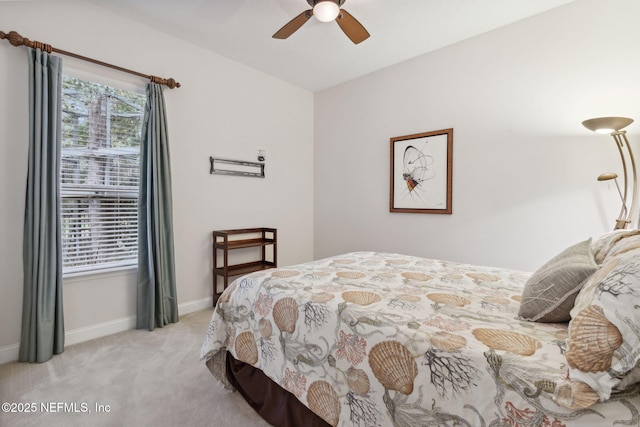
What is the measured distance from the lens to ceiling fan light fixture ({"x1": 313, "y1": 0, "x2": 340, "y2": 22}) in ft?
6.39

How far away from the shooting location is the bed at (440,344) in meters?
0.78

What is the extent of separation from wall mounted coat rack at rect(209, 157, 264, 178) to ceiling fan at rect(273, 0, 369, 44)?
4.88 feet

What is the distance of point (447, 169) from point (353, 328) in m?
2.36

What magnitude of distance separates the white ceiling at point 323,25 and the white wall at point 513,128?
0.21 metres

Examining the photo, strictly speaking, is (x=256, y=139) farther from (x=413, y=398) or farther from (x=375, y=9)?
(x=413, y=398)

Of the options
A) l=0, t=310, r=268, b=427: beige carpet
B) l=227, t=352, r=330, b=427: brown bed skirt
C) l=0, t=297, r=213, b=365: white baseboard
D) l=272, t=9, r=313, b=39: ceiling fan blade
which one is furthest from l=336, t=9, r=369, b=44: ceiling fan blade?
l=0, t=297, r=213, b=365: white baseboard

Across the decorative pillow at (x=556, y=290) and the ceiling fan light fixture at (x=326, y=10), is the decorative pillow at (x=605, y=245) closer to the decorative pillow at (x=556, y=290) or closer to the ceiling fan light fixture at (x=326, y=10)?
the decorative pillow at (x=556, y=290)

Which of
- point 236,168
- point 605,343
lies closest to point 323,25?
point 236,168

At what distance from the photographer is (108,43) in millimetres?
2514

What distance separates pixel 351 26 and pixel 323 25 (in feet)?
2.20

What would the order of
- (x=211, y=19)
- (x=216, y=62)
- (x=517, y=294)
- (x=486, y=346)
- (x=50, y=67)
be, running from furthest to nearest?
(x=216, y=62) → (x=211, y=19) → (x=50, y=67) → (x=517, y=294) → (x=486, y=346)

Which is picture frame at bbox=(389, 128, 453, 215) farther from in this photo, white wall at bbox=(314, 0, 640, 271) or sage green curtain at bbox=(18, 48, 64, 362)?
sage green curtain at bbox=(18, 48, 64, 362)

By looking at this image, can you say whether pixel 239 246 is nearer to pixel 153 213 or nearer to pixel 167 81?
pixel 153 213

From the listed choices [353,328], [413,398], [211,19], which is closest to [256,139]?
[211,19]
